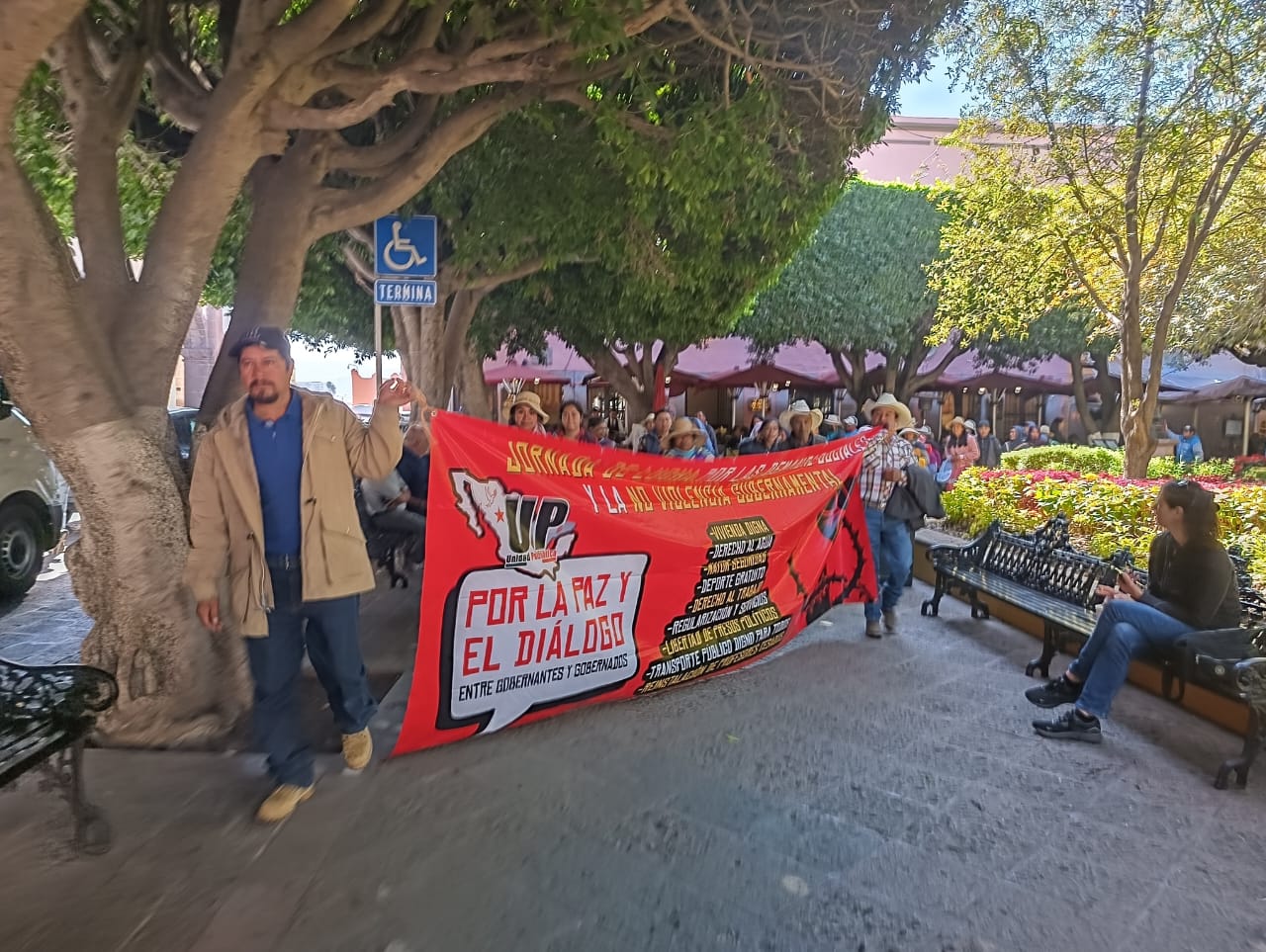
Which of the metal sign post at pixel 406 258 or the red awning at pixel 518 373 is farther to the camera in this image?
the red awning at pixel 518 373

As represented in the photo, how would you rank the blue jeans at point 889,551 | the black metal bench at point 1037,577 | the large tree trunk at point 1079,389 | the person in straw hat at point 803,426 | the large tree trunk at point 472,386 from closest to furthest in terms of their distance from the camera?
1. the black metal bench at point 1037,577
2. the blue jeans at point 889,551
3. the person in straw hat at point 803,426
4. the large tree trunk at point 472,386
5. the large tree trunk at point 1079,389

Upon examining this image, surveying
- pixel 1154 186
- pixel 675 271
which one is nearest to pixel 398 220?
pixel 675 271

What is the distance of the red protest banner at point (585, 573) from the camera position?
3.74m

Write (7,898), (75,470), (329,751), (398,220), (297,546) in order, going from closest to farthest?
(7,898), (297,546), (75,470), (329,751), (398,220)

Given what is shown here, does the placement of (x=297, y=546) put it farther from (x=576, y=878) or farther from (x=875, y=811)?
(x=875, y=811)

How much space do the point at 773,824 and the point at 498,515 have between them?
1.86 meters

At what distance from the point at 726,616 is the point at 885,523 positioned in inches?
76.7

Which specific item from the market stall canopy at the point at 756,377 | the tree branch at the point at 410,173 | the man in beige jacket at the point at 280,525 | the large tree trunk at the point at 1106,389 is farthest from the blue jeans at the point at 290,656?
the large tree trunk at the point at 1106,389

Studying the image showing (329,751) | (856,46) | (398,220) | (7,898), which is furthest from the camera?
(398,220)

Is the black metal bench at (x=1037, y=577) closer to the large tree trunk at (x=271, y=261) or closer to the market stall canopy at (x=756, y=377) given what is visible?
the large tree trunk at (x=271, y=261)

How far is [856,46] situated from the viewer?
20.4 ft

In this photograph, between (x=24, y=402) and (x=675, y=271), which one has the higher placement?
(x=675, y=271)

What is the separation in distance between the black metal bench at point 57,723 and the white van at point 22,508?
491cm

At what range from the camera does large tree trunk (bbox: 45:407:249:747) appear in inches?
143
